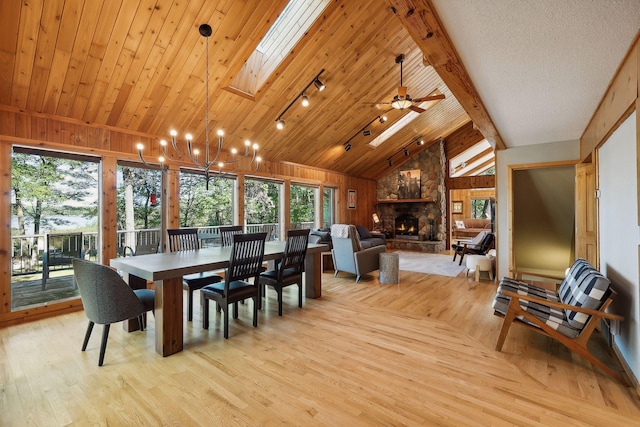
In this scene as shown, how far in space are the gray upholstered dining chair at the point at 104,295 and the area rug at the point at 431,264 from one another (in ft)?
17.7

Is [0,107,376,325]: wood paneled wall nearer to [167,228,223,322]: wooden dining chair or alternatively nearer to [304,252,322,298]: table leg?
[167,228,223,322]: wooden dining chair

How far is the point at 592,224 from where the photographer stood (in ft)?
13.1

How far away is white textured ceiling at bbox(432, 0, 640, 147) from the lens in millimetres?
1699

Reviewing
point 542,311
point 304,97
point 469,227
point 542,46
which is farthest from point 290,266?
point 469,227

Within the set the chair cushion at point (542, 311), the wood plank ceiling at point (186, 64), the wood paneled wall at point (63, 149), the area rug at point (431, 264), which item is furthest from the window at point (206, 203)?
the chair cushion at point (542, 311)

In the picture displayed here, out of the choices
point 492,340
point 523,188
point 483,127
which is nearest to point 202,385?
point 492,340

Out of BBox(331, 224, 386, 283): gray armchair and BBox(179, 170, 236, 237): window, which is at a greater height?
BBox(179, 170, 236, 237): window

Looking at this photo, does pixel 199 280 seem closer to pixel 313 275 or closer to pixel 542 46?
pixel 313 275

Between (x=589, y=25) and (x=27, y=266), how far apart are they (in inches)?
254

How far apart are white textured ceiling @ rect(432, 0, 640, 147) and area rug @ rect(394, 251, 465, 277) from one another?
3834mm

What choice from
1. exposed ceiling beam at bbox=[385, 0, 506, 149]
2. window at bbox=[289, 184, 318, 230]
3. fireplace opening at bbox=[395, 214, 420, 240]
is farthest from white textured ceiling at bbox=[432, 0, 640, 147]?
fireplace opening at bbox=[395, 214, 420, 240]

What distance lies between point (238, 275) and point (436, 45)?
2.77 meters

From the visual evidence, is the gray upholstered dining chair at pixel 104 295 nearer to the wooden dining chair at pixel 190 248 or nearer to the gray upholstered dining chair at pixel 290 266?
the wooden dining chair at pixel 190 248

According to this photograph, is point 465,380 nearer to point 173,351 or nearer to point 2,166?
point 173,351
